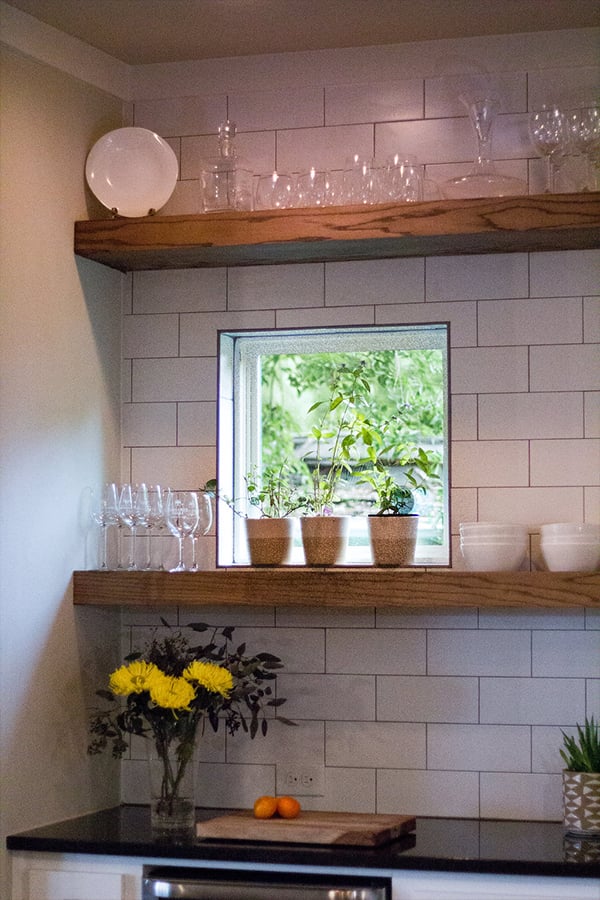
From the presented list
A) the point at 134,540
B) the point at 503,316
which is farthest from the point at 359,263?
the point at 134,540

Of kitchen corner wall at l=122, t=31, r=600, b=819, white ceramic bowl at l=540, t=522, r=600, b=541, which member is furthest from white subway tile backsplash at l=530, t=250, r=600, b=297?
white ceramic bowl at l=540, t=522, r=600, b=541

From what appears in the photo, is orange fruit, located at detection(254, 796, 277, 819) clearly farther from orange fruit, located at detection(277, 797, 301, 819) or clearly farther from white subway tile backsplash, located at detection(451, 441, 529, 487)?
white subway tile backsplash, located at detection(451, 441, 529, 487)

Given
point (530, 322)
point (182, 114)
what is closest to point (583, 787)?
point (530, 322)

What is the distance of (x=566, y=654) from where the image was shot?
10.8 ft

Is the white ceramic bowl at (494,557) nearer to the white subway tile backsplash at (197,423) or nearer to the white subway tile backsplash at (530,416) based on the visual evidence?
the white subway tile backsplash at (530,416)

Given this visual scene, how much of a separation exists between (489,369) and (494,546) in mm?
514

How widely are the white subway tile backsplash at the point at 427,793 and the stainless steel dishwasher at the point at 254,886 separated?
521 mm

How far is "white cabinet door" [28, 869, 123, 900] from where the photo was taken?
295cm

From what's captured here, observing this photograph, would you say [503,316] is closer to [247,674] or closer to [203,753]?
[247,674]

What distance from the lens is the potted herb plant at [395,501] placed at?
10.7 feet

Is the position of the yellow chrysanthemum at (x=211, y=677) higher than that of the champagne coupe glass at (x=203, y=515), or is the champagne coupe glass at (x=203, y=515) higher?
the champagne coupe glass at (x=203, y=515)

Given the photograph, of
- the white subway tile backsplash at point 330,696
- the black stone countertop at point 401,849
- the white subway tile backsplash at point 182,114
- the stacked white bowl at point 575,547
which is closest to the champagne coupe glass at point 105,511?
the white subway tile backsplash at point 330,696

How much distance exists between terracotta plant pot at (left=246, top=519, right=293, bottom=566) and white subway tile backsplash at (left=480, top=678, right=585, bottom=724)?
0.64m

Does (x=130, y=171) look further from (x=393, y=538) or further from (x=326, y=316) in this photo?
(x=393, y=538)
